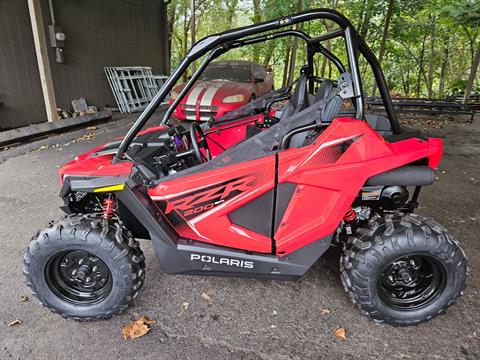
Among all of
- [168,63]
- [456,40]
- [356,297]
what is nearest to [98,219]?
[356,297]

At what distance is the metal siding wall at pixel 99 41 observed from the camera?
8.36 m

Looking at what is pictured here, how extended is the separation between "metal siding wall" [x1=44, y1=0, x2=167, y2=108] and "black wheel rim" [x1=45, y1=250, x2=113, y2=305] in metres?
7.11

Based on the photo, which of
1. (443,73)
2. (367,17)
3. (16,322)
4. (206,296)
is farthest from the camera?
(443,73)

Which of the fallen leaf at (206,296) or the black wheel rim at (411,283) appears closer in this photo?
the black wheel rim at (411,283)

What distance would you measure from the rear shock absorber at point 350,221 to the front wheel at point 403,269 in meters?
0.10

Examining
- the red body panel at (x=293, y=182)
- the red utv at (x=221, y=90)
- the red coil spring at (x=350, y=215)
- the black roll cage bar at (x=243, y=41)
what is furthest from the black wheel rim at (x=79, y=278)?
the red utv at (x=221, y=90)

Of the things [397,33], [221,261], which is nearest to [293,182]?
[221,261]

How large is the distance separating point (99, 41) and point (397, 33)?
932 cm

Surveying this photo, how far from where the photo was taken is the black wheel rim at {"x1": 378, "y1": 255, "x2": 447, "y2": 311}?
2.18m

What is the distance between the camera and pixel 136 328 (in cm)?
214

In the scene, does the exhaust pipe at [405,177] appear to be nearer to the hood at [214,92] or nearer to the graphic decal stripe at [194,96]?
the hood at [214,92]

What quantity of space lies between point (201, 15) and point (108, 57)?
27.6 ft

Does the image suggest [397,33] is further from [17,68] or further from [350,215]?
[350,215]

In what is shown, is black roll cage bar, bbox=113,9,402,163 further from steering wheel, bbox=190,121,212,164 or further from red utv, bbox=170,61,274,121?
red utv, bbox=170,61,274,121
